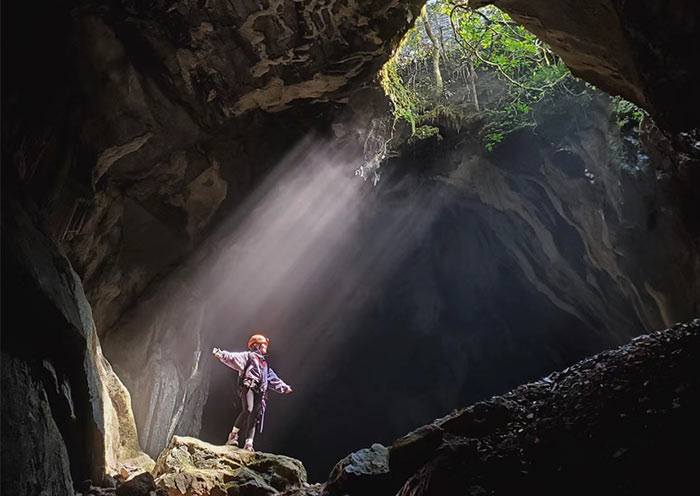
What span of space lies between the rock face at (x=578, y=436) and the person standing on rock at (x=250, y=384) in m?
3.98

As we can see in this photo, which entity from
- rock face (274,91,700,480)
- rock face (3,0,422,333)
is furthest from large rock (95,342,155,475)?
rock face (274,91,700,480)

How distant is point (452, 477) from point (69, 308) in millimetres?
3717

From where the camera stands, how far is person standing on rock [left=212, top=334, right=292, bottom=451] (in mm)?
7934

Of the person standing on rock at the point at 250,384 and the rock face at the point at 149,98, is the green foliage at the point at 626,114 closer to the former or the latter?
the rock face at the point at 149,98

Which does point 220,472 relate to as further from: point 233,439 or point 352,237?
point 352,237

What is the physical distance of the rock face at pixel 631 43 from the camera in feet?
12.5

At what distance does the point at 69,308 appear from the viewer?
14.1ft

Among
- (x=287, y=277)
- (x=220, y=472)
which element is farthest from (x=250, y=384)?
(x=287, y=277)

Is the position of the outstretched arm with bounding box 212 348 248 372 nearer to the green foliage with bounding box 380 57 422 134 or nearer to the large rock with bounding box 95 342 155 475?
the large rock with bounding box 95 342 155 475

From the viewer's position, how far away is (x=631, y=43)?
4438 millimetres

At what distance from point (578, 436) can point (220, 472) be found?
4.33 metres

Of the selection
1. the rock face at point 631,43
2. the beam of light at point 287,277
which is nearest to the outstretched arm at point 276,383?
the beam of light at point 287,277

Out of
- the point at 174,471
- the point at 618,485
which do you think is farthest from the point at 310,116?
the point at 618,485

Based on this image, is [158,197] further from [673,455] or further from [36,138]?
[673,455]
